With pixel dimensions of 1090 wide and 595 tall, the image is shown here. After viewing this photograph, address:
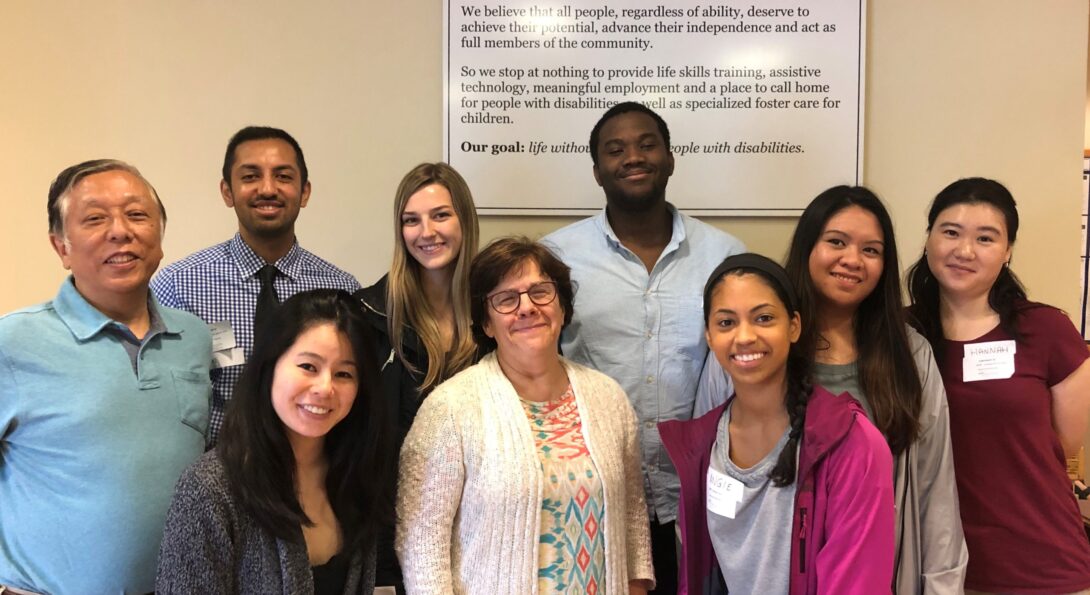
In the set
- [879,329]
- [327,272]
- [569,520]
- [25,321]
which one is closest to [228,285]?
[327,272]

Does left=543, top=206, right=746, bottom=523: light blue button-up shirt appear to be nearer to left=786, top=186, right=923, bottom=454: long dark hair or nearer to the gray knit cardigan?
left=786, top=186, right=923, bottom=454: long dark hair

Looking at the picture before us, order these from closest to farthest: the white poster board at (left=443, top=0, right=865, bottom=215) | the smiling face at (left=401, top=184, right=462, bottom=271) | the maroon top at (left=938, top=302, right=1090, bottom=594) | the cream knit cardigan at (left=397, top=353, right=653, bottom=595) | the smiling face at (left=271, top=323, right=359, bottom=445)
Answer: the smiling face at (left=271, top=323, right=359, bottom=445)
the cream knit cardigan at (left=397, top=353, right=653, bottom=595)
the maroon top at (left=938, top=302, right=1090, bottom=594)
the smiling face at (left=401, top=184, right=462, bottom=271)
the white poster board at (left=443, top=0, right=865, bottom=215)

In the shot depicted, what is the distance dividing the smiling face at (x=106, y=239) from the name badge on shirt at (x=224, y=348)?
0.42 meters

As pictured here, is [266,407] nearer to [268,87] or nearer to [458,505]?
[458,505]

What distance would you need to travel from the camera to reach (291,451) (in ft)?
4.82

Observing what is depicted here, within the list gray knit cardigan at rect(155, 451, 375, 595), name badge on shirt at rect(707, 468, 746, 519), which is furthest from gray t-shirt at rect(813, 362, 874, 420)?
gray knit cardigan at rect(155, 451, 375, 595)

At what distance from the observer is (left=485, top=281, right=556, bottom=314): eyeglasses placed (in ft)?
5.41

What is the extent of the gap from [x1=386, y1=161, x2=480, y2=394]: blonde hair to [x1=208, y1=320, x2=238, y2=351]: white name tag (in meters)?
0.53

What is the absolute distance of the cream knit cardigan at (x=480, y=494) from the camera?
152 cm

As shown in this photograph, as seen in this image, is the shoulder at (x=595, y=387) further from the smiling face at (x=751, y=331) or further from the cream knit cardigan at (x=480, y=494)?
the smiling face at (x=751, y=331)

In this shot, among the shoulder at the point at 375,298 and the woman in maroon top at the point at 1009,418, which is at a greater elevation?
the shoulder at the point at 375,298

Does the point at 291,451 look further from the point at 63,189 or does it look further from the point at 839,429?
the point at 839,429

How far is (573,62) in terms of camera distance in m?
2.80

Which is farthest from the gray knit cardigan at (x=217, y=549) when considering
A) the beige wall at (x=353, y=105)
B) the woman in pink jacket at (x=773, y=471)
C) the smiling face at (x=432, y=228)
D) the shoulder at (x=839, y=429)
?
the beige wall at (x=353, y=105)
